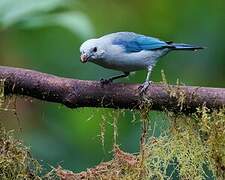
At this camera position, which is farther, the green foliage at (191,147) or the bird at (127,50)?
the bird at (127,50)

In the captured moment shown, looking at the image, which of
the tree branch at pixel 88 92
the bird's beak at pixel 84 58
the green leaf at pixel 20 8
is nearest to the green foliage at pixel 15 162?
the tree branch at pixel 88 92

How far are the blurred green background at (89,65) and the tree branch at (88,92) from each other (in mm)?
598

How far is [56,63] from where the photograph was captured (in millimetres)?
4371

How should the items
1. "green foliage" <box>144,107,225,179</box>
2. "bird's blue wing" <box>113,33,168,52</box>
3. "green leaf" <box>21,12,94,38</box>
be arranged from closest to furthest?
1. "green foliage" <box>144,107,225,179</box>
2. "bird's blue wing" <box>113,33,168,52</box>
3. "green leaf" <box>21,12,94,38</box>

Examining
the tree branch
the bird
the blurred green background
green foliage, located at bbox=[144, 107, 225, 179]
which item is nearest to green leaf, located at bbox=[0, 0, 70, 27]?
the blurred green background

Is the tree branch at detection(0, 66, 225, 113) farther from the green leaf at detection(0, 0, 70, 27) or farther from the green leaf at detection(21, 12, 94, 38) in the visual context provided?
the green leaf at detection(21, 12, 94, 38)

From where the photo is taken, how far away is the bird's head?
10.2 feet

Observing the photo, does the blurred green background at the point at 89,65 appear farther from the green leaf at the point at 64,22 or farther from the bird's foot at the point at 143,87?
the bird's foot at the point at 143,87

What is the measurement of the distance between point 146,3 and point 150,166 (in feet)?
4.62

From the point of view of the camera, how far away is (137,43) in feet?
10.8

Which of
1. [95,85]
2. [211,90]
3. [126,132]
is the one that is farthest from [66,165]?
[211,90]

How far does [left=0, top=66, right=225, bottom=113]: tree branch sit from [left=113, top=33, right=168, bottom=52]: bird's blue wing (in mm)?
297

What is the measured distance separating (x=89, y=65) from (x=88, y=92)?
138 cm

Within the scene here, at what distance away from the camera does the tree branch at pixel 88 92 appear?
2.89 meters
